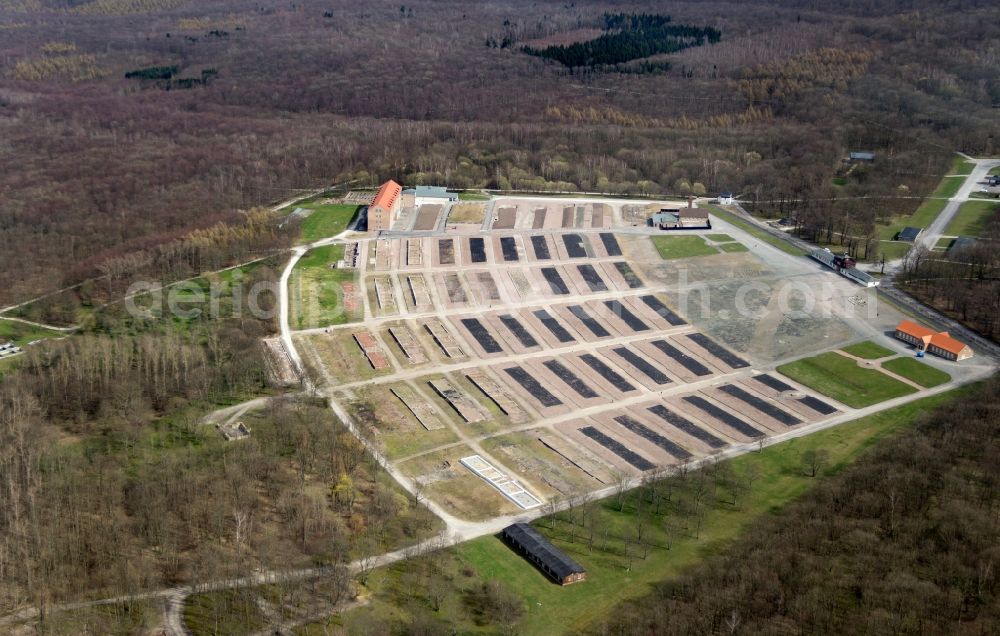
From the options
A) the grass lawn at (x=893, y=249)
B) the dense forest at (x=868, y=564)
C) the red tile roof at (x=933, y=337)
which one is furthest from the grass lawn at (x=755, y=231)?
the dense forest at (x=868, y=564)

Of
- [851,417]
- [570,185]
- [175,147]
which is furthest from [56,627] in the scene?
[175,147]

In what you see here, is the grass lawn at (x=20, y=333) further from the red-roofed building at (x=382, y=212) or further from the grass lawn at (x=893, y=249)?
the grass lawn at (x=893, y=249)

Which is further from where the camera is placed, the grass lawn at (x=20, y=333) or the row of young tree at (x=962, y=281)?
the row of young tree at (x=962, y=281)

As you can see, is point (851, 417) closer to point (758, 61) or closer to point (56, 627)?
point (56, 627)

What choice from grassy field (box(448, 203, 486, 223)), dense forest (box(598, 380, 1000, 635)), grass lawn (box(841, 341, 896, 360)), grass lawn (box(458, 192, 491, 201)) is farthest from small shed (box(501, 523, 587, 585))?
grass lawn (box(458, 192, 491, 201))

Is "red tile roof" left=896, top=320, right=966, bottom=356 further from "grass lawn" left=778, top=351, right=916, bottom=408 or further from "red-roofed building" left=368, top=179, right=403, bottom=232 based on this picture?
"red-roofed building" left=368, top=179, right=403, bottom=232

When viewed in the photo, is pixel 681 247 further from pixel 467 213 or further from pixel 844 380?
pixel 844 380
